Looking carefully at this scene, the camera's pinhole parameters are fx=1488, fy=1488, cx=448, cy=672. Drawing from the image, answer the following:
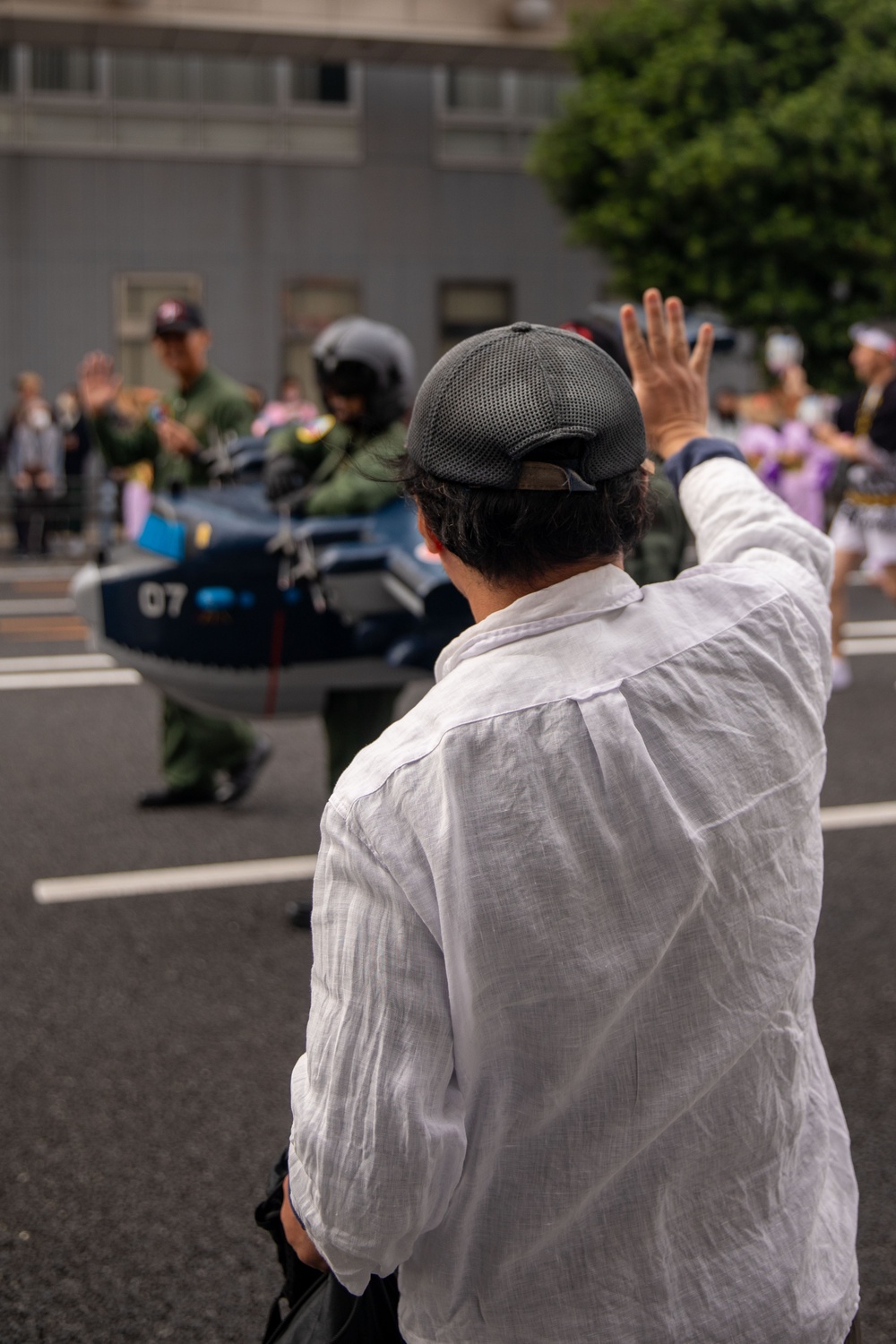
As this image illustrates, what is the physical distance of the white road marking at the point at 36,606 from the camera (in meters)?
12.2

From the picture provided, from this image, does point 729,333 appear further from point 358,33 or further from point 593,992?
point 358,33

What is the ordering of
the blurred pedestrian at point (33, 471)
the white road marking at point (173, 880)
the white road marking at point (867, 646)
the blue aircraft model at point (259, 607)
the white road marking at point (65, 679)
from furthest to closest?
the blurred pedestrian at point (33, 471), the white road marking at point (867, 646), the white road marking at point (65, 679), the white road marking at point (173, 880), the blue aircraft model at point (259, 607)

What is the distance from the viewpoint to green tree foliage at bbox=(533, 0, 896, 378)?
17.8m

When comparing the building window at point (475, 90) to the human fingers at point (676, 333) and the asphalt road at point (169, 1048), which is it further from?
the human fingers at point (676, 333)

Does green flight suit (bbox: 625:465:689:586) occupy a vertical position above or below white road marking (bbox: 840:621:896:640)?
above

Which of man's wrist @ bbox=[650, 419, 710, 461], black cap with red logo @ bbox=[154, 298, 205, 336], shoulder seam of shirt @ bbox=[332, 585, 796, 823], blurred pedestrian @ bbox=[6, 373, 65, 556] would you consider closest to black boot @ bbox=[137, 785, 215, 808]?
black cap with red logo @ bbox=[154, 298, 205, 336]

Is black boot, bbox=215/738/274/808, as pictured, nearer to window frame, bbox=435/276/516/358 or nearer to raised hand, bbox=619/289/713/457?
raised hand, bbox=619/289/713/457

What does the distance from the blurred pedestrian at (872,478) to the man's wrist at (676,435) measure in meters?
6.37

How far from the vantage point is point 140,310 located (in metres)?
22.5

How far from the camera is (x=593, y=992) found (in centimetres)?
138

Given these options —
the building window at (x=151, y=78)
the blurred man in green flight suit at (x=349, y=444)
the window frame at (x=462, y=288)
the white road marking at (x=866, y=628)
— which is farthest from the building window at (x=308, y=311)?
the blurred man in green flight suit at (x=349, y=444)

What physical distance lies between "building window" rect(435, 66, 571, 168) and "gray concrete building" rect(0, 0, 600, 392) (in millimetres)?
29

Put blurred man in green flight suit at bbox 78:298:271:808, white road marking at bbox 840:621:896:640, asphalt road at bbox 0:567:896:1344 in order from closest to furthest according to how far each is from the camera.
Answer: asphalt road at bbox 0:567:896:1344 → blurred man in green flight suit at bbox 78:298:271:808 → white road marking at bbox 840:621:896:640

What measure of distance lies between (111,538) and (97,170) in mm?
7890
